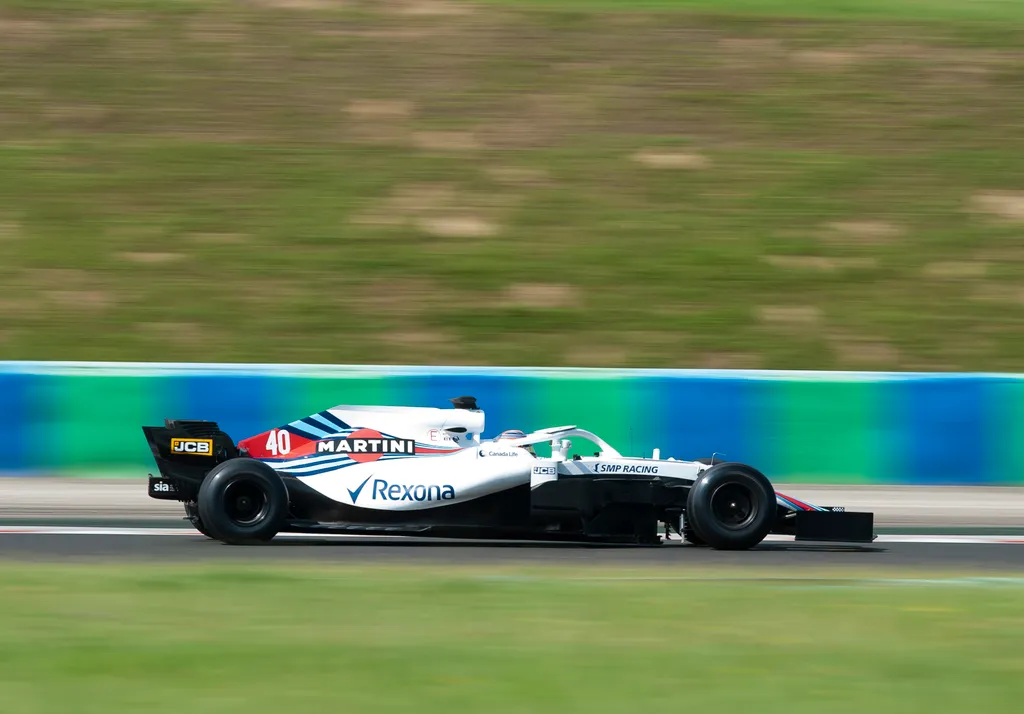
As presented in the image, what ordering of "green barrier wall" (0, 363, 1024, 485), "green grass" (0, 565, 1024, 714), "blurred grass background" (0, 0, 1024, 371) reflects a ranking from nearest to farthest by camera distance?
"green grass" (0, 565, 1024, 714) → "green barrier wall" (0, 363, 1024, 485) → "blurred grass background" (0, 0, 1024, 371)

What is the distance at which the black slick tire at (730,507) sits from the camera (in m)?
8.80

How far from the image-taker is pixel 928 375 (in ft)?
39.1

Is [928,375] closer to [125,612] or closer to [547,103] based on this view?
[125,612]

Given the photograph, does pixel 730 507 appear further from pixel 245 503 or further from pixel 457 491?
pixel 245 503

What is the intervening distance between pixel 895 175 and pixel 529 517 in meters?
11.3

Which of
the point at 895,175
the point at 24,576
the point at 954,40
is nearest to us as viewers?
the point at 24,576

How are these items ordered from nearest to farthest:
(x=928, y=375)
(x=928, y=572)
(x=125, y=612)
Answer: (x=125, y=612)
(x=928, y=572)
(x=928, y=375)

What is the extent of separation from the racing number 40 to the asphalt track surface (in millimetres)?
596

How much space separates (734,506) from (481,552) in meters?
1.65

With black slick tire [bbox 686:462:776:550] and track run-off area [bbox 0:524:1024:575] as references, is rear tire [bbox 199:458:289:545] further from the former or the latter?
black slick tire [bbox 686:462:776:550]

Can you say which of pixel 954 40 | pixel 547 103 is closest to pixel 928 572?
pixel 547 103

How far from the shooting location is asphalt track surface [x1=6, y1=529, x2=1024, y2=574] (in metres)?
8.27

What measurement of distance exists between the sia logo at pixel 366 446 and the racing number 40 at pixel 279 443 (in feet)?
0.75

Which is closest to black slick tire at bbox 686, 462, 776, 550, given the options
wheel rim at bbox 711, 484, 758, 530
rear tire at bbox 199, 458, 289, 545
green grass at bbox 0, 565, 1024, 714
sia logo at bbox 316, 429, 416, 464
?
wheel rim at bbox 711, 484, 758, 530
